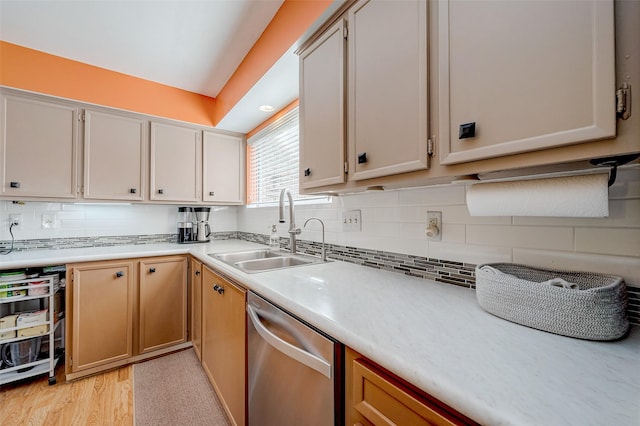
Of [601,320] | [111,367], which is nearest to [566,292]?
[601,320]

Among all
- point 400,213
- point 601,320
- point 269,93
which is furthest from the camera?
point 269,93

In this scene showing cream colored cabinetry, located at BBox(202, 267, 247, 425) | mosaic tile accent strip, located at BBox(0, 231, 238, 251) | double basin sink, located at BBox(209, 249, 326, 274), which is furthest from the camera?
mosaic tile accent strip, located at BBox(0, 231, 238, 251)

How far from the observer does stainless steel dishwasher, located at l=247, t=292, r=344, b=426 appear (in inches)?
29.8

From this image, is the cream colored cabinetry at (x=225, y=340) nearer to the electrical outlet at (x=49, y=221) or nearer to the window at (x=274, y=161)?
the window at (x=274, y=161)

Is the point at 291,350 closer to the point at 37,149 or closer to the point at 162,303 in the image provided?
the point at 162,303

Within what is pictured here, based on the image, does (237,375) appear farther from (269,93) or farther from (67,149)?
(67,149)

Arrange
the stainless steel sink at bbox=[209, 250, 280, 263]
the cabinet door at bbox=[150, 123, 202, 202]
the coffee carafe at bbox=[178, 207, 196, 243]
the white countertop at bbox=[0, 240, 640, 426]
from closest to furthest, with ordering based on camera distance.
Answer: the white countertop at bbox=[0, 240, 640, 426], the stainless steel sink at bbox=[209, 250, 280, 263], the cabinet door at bbox=[150, 123, 202, 202], the coffee carafe at bbox=[178, 207, 196, 243]

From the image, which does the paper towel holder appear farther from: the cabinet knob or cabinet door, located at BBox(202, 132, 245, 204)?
cabinet door, located at BBox(202, 132, 245, 204)

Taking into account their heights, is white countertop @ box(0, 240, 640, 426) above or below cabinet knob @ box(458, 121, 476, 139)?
below

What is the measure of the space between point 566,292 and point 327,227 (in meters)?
1.30

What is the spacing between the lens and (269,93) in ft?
6.60

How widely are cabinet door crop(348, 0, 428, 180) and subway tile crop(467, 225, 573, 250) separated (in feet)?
1.26

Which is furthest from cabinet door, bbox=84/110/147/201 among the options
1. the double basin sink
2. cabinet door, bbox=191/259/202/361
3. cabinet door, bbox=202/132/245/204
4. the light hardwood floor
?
the light hardwood floor

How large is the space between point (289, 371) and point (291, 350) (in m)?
0.12
